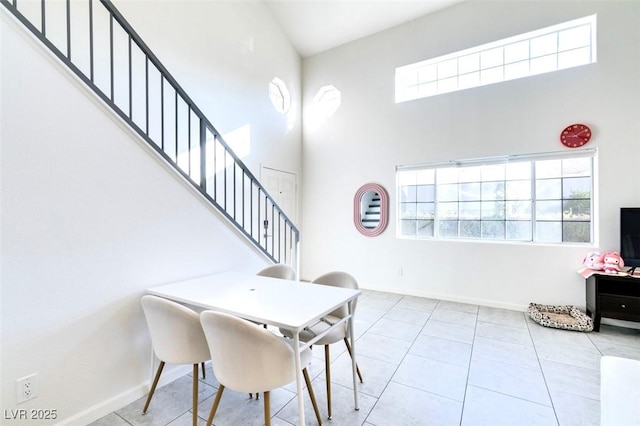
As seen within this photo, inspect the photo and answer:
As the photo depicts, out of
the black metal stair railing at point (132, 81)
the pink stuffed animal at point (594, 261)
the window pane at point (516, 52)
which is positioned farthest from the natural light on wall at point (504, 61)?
the black metal stair railing at point (132, 81)

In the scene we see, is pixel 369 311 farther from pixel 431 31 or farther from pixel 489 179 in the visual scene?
pixel 431 31

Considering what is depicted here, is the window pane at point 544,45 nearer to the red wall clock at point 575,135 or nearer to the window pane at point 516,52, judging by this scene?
the window pane at point 516,52

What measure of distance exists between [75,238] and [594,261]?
16.2ft

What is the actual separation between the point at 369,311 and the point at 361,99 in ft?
11.8

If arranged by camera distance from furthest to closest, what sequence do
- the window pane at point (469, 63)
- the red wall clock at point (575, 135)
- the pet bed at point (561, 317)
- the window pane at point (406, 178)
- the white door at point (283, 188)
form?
the white door at point (283, 188) → the window pane at point (406, 178) → the window pane at point (469, 63) → the red wall clock at point (575, 135) → the pet bed at point (561, 317)

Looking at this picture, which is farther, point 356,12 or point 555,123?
point 356,12

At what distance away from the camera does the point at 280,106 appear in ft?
17.0

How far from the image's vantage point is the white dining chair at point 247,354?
1334mm

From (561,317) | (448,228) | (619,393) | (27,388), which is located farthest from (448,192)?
(27,388)

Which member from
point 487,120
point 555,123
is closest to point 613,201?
point 555,123

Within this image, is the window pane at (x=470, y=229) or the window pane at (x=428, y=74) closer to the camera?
the window pane at (x=470, y=229)

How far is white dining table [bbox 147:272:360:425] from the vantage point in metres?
1.38

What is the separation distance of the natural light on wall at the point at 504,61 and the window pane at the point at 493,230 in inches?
81.1

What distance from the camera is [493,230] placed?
3988mm
